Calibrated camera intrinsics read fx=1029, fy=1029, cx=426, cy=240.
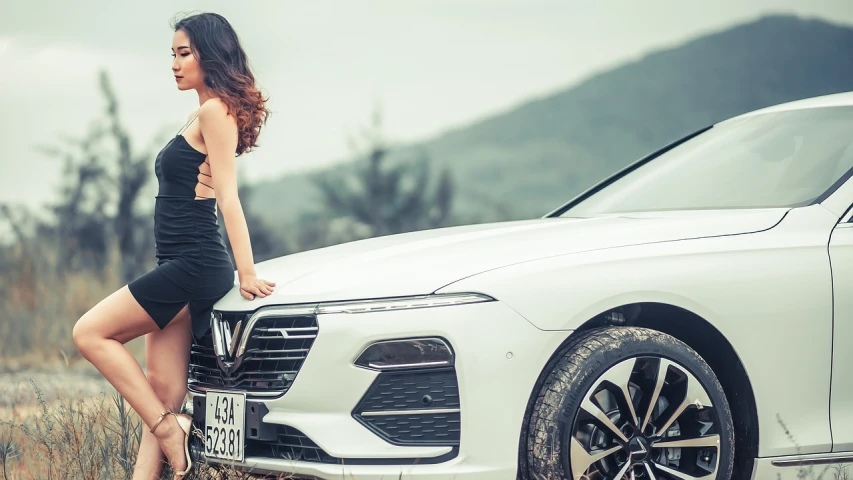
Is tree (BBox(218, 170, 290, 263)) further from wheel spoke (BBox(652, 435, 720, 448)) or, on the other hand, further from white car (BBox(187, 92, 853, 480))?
wheel spoke (BBox(652, 435, 720, 448))

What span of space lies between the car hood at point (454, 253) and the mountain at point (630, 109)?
219ft

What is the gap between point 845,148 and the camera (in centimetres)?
420

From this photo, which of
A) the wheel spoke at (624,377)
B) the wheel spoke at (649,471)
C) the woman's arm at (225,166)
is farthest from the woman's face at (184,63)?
the wheel spoke at (649,471)

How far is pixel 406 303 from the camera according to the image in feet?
10.3

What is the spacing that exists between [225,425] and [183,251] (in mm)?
717

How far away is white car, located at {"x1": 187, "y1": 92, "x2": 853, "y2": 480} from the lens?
10.2 ft

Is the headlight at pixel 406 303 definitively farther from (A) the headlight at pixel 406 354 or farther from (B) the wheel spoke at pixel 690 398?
(B) the wheel spoke at pixel 690 398

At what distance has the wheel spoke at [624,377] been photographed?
3227mm

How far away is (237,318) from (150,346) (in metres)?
0.59

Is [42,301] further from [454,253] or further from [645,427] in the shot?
[645,427]

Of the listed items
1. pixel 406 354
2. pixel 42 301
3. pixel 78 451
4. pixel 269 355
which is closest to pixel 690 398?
pixel 406 354

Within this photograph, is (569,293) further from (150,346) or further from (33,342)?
(33,342)

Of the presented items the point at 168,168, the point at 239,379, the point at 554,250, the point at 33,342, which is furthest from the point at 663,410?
the point at 33,342

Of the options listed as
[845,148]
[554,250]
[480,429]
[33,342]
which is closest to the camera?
[480,429]
